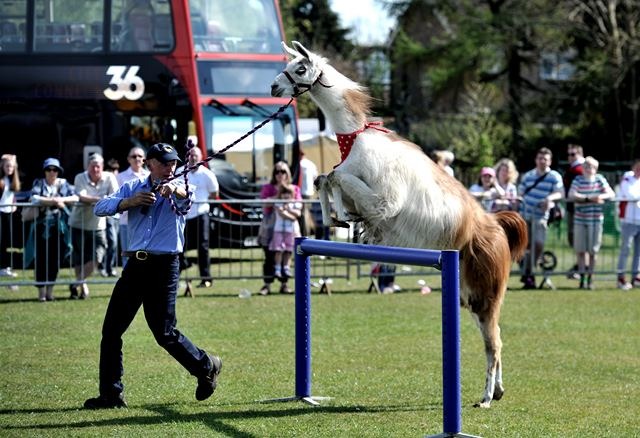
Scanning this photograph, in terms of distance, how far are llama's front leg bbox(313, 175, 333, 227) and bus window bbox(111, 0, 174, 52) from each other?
480 inches

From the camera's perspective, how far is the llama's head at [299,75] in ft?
28.0

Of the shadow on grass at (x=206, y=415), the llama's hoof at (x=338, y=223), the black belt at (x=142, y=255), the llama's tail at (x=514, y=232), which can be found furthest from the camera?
the llama's tail at (x=514, y=232)

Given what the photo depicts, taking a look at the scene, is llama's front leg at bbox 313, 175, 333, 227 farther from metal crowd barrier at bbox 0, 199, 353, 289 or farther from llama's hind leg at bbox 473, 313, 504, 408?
metal crowd barrier at bbox 0, 199, 353, 289

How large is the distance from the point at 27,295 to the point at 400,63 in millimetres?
39041

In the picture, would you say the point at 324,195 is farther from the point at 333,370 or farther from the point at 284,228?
the point at 284,228

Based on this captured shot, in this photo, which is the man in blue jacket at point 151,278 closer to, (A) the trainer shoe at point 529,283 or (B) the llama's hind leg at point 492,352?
(B) the llama's hind leg at point 492,352

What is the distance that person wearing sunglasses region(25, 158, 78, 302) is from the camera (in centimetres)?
1598

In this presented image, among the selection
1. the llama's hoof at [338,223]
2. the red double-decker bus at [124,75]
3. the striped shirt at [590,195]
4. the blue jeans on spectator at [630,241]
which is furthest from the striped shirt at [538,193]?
the llama's hoof at [338,223]

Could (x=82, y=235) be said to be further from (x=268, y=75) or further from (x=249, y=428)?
(x=249, y=428)

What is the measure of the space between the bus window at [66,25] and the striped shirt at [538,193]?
8079 millimetres

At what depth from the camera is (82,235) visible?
1628 centimetres

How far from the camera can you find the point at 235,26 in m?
21.2

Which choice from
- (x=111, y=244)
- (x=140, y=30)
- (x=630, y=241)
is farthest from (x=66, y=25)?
(x=630, y=241)

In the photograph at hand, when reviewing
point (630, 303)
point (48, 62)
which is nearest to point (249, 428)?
point (630, 303)
